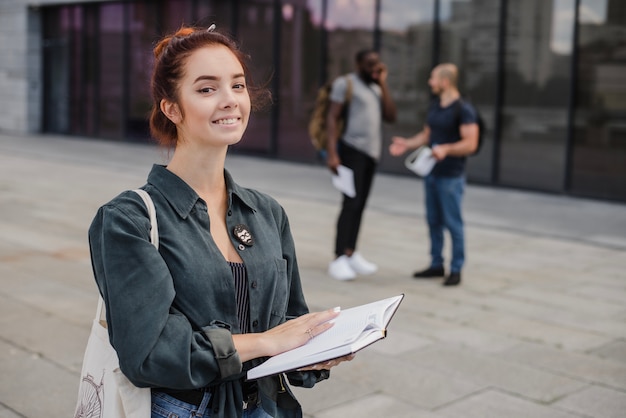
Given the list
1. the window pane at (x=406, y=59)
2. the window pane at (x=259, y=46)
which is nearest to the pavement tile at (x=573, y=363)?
the window pane at (x=406, y=59)

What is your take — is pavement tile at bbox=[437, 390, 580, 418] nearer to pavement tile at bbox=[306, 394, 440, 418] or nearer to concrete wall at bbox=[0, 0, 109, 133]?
pavement tile at bbox=[306, 394, 440, 418]

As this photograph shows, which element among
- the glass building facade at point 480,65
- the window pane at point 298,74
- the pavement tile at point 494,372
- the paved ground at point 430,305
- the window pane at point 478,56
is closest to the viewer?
the paved ground at point 430,305

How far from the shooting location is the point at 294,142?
1727 cm

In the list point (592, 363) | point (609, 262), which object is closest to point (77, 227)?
point (609, 262)

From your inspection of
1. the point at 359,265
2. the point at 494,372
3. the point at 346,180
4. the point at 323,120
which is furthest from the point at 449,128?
the point at 494,372

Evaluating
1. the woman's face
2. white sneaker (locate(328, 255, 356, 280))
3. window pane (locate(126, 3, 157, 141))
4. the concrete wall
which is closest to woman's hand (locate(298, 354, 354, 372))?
the woman's face

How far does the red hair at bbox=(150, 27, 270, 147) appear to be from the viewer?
6.81ft

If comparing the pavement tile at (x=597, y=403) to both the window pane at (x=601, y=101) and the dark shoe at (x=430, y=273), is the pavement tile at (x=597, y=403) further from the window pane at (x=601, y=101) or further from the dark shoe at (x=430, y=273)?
the window pane at (x=601, y=101)

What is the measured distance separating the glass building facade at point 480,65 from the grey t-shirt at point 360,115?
279cm

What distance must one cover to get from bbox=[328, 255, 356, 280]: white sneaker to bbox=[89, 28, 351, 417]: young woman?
5.15 meters

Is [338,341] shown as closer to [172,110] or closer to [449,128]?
[172,110]

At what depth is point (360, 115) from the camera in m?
7.37

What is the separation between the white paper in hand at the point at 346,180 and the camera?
7402mm

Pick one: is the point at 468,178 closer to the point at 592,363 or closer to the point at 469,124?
the point at 469,124
